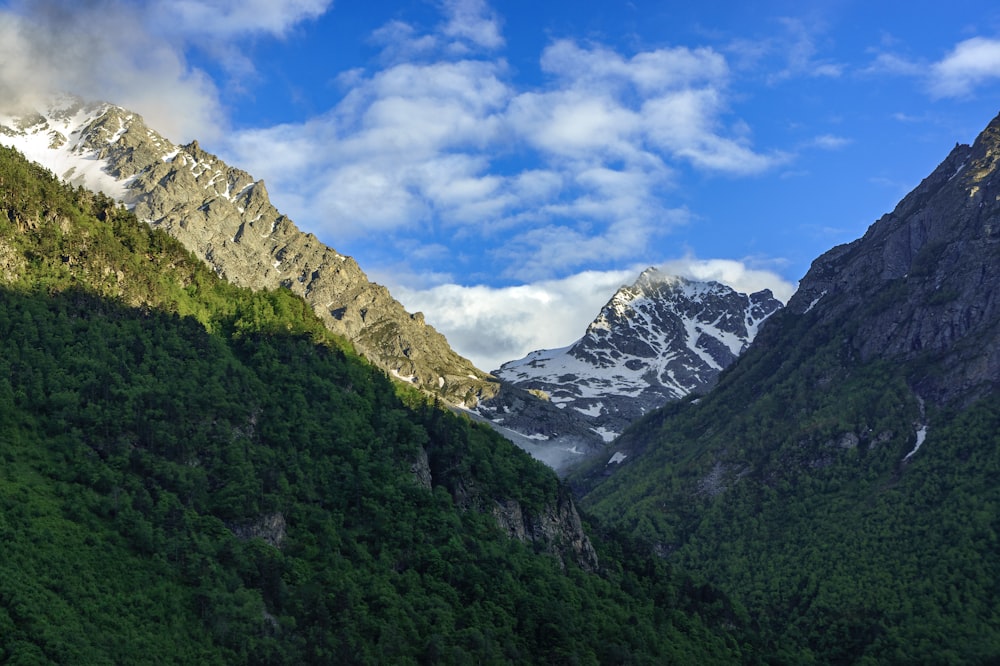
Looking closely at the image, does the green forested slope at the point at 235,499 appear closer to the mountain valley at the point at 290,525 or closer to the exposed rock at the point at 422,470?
the mountain valley at the point at 290,525

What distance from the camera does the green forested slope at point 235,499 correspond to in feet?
334

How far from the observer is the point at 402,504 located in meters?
140

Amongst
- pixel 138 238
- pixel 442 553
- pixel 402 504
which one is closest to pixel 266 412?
pixel 402 504

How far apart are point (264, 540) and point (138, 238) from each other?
231 ft

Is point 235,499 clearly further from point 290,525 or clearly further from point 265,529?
point 290,525

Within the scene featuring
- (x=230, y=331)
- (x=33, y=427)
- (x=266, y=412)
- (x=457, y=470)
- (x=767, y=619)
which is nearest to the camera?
(x=33, y=427)

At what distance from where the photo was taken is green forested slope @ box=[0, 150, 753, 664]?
334 feet

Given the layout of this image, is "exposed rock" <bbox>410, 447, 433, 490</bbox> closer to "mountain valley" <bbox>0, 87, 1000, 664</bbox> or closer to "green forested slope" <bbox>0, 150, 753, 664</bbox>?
"mountain valley" <bbox>0, 87, 1000, 664</bbox>

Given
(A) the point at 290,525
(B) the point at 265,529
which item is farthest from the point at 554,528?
(B) the point at 265,529

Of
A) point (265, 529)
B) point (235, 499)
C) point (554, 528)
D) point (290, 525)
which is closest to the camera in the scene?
point (235, 499)

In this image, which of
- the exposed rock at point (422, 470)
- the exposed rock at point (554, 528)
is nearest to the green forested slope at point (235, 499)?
the exposed rock at point (422, 470)

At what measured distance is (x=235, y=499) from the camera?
122 m

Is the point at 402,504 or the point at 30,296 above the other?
the point at 30,296

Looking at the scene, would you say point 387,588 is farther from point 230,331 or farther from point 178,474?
point 230,331
